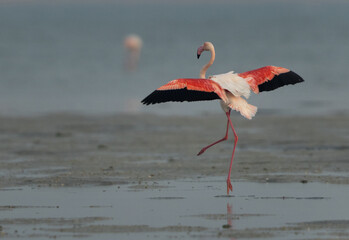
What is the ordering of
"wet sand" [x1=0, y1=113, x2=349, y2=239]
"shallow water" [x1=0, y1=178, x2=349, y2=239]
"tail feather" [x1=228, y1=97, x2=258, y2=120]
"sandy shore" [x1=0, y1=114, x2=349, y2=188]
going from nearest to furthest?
"shallow water" [x1=0, y1=178, x2=349, y2=239] < "wet sand" [x1=0, y1=113, x2=349, y2=239] < "tail feather" [x1=228, y1=97, x2=258, y2=120] < "sandy shore" [x1=0, y1=114, x2=349, y2=188]

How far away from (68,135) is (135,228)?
7.27 m

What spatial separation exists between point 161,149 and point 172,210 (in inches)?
179

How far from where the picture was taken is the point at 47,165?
1118 cm

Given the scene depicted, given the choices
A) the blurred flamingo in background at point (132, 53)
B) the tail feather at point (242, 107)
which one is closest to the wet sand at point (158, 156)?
the tail feather at point (242, 107)

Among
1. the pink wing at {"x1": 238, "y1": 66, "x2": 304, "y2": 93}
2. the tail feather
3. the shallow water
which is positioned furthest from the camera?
the pink wing at {"x1": 238, "y1": 66, "x2": 304, "y2": 93}

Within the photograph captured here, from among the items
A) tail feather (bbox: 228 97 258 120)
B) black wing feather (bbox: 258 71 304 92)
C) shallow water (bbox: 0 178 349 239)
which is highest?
black wing feather (bbox: 258 71 304 92)

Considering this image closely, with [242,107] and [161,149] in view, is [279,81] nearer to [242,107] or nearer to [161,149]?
[242,107]

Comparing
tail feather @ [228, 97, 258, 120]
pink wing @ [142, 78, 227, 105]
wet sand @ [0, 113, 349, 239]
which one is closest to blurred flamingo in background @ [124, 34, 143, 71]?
wet sand @ [0, 113, 349, 239]

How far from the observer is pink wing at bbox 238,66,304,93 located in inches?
385

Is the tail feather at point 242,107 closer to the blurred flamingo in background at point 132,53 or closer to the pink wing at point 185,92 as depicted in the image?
the pink wing at point 185,92

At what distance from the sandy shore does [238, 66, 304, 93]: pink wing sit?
0.96 metres

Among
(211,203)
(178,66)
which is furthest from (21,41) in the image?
(211,203)

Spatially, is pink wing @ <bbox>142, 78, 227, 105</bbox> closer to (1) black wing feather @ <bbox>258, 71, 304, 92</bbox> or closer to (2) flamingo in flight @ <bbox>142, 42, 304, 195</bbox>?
(2) flamingo in flight @ <bbox>142, 42, 304, 195</bbox>

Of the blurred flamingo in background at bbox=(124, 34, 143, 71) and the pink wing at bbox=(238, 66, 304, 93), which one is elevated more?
the blurred flamingo in background at bbox=(124, 34, 143, 71)
